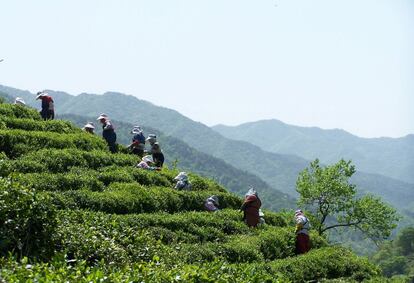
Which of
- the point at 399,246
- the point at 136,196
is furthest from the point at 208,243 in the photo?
the point at 399,246

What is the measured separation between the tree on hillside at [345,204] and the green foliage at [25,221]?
125 ft

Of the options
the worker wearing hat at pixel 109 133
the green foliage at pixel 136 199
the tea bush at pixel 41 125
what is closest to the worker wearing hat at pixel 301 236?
the green foliage at pixel 136 199

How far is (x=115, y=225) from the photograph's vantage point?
1627cm

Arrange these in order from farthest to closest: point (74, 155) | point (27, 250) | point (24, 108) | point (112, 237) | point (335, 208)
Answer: point (335, 208), point (24, 108), point (74, 155), point (112, 237), point (27, 250)

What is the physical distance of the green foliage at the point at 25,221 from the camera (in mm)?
11992

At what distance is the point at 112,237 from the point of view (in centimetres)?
1507

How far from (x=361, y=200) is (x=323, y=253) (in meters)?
25.9

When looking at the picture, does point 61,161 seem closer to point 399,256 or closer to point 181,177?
point 181,177

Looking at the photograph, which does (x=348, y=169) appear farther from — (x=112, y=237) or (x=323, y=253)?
(x=112, y=237)

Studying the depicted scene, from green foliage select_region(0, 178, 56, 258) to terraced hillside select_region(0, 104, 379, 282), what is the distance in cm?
3

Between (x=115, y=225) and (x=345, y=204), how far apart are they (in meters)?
36.9

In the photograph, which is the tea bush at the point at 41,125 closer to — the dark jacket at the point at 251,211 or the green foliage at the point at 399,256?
the dark jacket at the point at 251,211

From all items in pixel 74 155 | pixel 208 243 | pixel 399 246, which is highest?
pixel 74 155

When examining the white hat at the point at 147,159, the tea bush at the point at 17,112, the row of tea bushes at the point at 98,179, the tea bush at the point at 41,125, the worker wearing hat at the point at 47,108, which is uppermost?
the worker wearing hat at the point at 47,108
